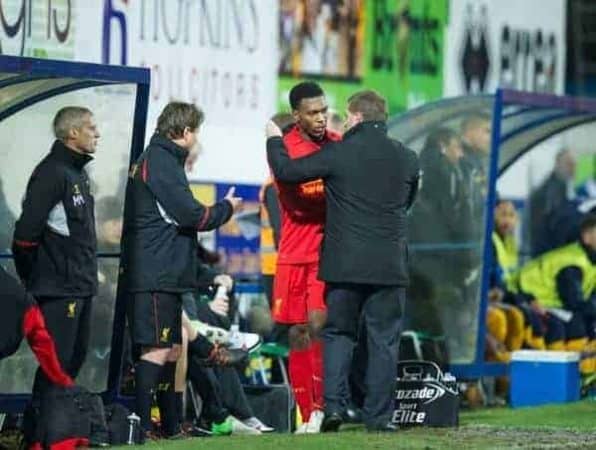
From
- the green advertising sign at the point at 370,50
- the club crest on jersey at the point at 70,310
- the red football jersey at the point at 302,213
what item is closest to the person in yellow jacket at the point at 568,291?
the green advertising sign at the point at 370,50

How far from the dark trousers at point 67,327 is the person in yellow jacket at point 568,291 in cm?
702

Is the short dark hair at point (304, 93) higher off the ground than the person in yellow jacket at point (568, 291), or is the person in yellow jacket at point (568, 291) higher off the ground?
the short dark hair at point (304, 93)

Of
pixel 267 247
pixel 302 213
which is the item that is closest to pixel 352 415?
pixel 302 213

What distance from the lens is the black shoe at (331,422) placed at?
14.0 m

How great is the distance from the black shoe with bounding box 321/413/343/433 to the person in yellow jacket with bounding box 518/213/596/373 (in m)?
5.66

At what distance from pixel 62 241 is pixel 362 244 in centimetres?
188

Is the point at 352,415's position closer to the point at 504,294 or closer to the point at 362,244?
the point at 362,244

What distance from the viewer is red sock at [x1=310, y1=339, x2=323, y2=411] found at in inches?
562

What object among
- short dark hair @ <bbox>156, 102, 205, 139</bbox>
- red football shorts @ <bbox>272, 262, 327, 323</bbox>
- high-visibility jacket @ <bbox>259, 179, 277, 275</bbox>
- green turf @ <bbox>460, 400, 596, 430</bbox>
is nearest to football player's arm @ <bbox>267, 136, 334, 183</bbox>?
short dark hair @ <bbox>156, 102, 205, 139</bbox>

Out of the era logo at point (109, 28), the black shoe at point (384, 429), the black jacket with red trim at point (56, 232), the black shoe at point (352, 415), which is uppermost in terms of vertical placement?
the era logo at point (109, 28)

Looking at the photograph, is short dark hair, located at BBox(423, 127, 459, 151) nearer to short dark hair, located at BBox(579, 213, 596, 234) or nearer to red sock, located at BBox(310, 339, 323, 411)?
short dark hair, located at BBox(579, 213, 596, 234)

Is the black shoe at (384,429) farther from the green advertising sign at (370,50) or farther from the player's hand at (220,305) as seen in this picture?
the green advertising sign at (370,50)

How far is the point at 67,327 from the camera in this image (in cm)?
1318

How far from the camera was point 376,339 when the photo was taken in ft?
46.0
